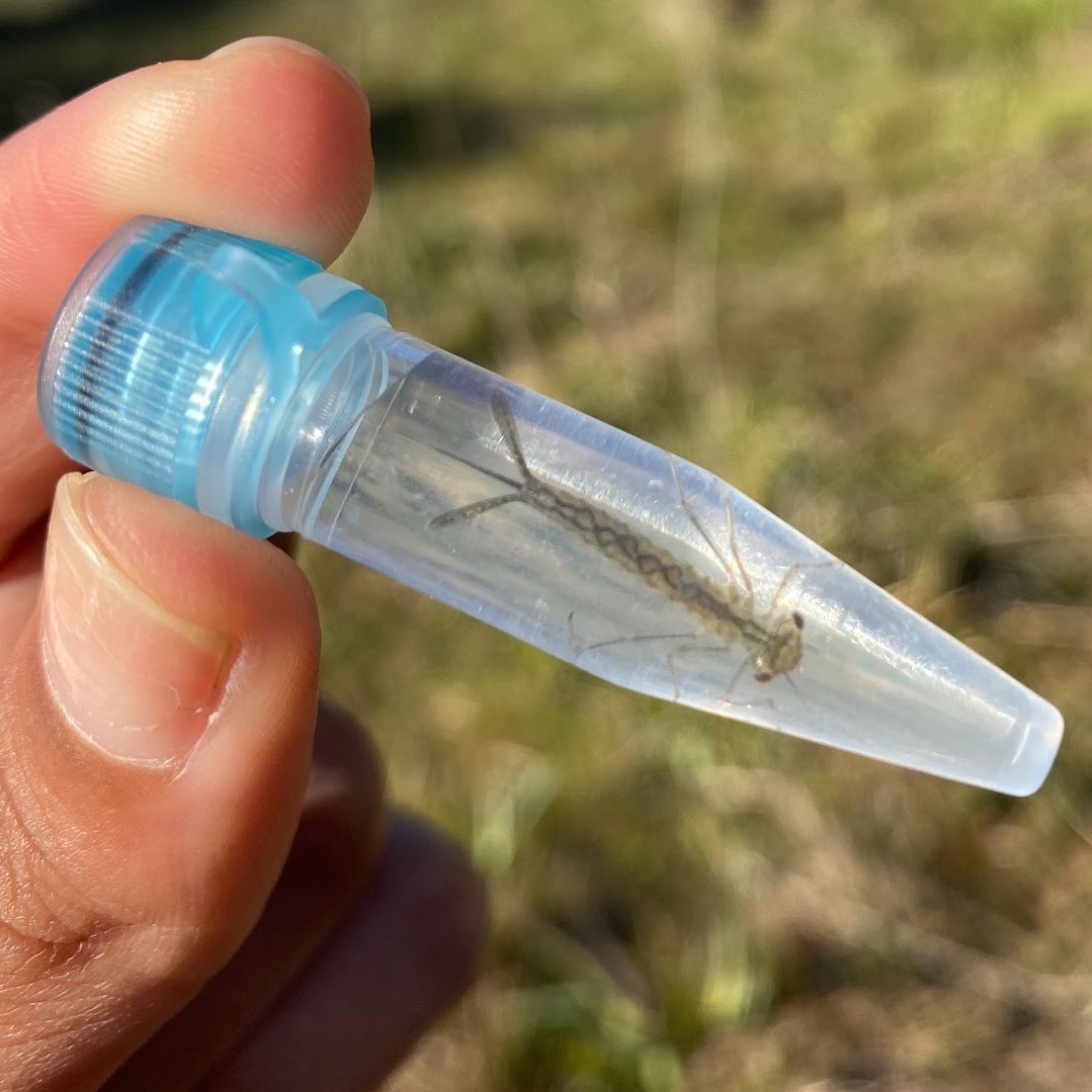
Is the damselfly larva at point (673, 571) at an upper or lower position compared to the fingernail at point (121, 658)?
upper

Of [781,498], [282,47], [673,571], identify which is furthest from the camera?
[781,498]

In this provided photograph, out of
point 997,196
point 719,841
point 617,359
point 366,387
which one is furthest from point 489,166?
point 366,387

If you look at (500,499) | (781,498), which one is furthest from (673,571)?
(781,498)

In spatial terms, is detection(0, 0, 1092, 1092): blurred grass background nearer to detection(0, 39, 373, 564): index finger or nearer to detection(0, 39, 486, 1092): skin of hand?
detection(0, 39, 486, 1092): skin of hand

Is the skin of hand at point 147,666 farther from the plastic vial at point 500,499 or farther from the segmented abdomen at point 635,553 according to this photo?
the segmented abdomen at point 635,553

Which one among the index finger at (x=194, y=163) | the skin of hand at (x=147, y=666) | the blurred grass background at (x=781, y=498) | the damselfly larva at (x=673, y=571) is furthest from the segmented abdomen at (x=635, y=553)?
the blurred grass background at (x=781, y=498)

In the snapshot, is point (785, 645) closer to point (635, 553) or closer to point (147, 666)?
point (635, 553)
